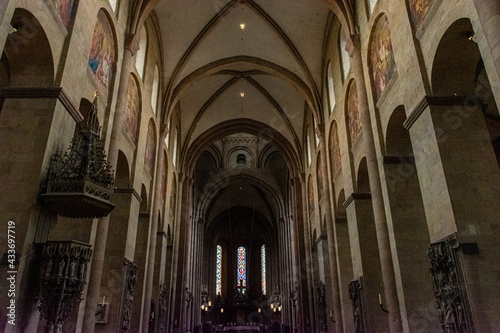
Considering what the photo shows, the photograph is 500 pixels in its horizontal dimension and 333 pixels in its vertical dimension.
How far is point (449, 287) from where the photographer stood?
7086mm

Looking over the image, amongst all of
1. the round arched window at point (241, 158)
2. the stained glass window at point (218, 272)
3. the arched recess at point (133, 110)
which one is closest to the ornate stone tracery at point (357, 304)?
the arched recess at point (133, 110)

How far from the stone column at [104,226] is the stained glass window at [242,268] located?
33.1 m

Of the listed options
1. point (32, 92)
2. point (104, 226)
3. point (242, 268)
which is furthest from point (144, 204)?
point (242, 268)

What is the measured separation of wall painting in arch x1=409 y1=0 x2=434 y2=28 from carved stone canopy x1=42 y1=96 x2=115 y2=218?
24.0ft

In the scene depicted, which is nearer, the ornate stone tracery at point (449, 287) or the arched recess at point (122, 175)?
the ornate stone tracery at point (449, 287)

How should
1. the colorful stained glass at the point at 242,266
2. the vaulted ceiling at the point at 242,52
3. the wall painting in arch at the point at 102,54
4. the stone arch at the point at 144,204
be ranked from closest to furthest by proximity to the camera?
1. the wall painting in arch at the point at 102,54
2. the stone arch at the point at 144,204
3. the vaulted ceiling at the point at 242,52
4. the colorful stained glass at the point at 242,266

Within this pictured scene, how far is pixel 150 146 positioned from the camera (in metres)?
17.0

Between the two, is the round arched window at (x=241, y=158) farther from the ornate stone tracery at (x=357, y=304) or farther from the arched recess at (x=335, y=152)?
the ornate stone tracery at (x=357, y=304)

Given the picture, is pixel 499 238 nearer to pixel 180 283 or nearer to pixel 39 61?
pixel 39 61

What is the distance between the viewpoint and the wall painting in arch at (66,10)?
8477 millimetres

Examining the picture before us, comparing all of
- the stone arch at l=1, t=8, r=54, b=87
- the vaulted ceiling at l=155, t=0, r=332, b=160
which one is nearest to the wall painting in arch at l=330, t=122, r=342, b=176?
the vaulted ceiling at l=155, t=0, r=332, b=160

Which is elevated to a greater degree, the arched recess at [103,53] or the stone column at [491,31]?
the arched recess at [103,53]

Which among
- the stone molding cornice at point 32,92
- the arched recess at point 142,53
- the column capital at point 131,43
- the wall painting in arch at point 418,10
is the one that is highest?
the arched recess at point 142,53

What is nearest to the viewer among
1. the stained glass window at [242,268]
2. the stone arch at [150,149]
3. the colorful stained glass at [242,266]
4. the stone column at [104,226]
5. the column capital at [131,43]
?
the stone column at [104,226]
